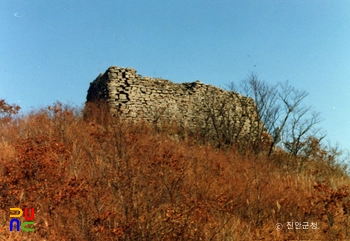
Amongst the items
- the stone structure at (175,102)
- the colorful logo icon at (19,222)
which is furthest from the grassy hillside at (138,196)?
the stone structure at (175,102)

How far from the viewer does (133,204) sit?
3.77 m

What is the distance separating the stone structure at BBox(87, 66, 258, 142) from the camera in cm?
1241

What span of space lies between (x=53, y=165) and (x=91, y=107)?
21.1ft

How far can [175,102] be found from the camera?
13680mm

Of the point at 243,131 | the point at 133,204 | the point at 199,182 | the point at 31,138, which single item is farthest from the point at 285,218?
the point at 243,131

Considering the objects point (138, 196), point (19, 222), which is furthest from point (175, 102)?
point (19, 222)

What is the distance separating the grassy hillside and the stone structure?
3.41 meters

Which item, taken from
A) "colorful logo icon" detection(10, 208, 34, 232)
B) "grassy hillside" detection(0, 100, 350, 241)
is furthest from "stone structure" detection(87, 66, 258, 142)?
"colorful logo icon" detection(10, 208, 34, 232)

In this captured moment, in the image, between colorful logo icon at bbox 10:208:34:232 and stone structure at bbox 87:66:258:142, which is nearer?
colorful logo icon at bbox 10:208:34:232

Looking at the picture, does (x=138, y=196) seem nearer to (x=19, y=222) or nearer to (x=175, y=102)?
(x=19, y=222)

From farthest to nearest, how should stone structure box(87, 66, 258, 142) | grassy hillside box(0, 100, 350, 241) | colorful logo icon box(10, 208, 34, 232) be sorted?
stone structure box(87, 66, 258, 142) → colorful logo icon box(10, 208, 34, 232) → grassy hillside box(0, 100, 350, 241)

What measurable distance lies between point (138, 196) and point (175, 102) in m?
9.74

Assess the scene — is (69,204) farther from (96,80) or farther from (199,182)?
(96,80)

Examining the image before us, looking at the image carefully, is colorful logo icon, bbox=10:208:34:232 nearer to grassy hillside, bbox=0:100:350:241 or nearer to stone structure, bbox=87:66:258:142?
grassy hillside, bbox=0:100:350:241
